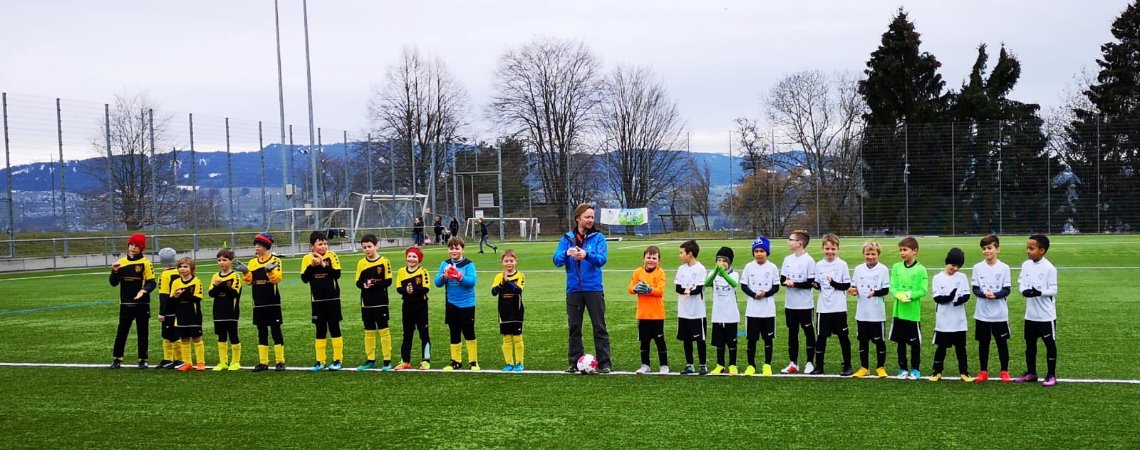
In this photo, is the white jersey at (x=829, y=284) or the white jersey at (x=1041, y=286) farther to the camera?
the white jersey at (x=829, y=284)

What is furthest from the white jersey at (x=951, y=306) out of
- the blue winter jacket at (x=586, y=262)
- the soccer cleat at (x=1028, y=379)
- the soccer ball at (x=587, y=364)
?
the soccer ball at (x=587, y=364)

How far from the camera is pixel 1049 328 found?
761 cm

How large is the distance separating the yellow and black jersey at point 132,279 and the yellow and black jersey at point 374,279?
2.45 m

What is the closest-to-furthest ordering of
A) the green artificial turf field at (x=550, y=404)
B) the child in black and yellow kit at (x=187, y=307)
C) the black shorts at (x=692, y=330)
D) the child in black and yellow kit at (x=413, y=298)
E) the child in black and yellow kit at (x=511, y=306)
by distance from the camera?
the green artificial turf field at (x=550, y=404) → the black shorts at (x=692, y=330) → the child in black and yellow kit at (x=511, y=306) → the child in black and yellow kit at (x=413, y=298) → the child in black and yellow kit at (x=187, y=307)

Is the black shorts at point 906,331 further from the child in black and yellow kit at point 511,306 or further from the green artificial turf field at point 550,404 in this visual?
the child in black and yellow kit at point 511,306

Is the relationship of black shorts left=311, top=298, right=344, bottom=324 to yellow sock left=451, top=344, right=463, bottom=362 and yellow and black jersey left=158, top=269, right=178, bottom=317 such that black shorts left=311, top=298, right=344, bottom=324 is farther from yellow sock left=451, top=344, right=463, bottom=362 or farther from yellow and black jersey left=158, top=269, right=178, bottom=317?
yellow and black jersey left=158, top=269, right=178, bottom=317

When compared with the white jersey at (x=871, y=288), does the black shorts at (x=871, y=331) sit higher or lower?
lower

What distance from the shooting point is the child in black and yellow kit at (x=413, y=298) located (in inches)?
351

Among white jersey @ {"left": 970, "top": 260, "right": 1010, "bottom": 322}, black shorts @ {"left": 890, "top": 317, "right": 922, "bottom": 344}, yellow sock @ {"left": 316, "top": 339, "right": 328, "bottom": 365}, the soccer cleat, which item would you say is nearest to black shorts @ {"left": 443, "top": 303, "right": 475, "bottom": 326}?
yellow sock @ {"left": 316, "top": 339, "right": 328, "bottom": 365}

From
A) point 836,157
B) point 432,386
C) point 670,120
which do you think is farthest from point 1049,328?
point 670,120

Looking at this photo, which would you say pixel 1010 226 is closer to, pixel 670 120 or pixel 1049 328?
pixel 670 120

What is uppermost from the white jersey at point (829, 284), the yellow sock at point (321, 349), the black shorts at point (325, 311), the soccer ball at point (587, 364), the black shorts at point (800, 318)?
the white jersey at point (829, 284)

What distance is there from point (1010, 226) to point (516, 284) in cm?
3751

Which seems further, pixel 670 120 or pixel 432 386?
pixel 670 120
